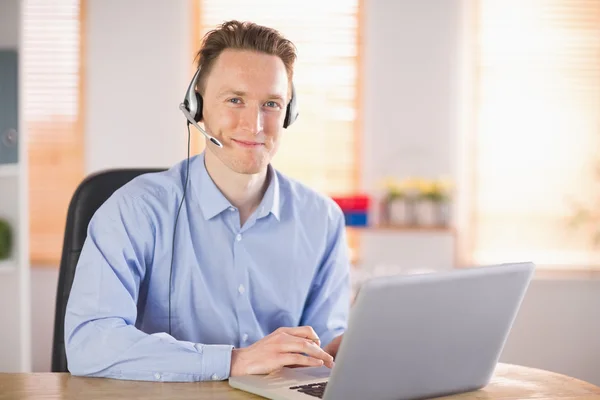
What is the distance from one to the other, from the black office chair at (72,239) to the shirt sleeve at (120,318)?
0.14m

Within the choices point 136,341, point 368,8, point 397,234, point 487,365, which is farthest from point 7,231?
point 487,365

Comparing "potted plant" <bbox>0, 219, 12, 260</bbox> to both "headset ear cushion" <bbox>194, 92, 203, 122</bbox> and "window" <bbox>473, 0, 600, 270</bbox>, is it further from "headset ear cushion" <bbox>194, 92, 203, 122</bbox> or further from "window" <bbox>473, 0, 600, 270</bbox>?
"window" <bbox>473, 0, 600, 270</bbox>

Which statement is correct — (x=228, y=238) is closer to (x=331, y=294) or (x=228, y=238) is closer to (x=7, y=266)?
(x=331, y=294)

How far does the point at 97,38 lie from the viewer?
14.0 ft

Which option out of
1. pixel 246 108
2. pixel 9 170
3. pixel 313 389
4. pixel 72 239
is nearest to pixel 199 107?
→ pixel 246 108

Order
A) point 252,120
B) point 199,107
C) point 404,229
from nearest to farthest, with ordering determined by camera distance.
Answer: point 252,120 < point 199,107 < point 404,229

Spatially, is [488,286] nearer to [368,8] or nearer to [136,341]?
[136,341]

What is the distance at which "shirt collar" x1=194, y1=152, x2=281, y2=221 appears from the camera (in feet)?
6.04

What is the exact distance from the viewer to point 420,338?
1.23 metres

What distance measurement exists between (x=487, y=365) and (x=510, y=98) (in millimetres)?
3104

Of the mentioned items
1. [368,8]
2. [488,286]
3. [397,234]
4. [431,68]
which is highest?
[368,8]

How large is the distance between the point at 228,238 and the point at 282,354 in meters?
0.46

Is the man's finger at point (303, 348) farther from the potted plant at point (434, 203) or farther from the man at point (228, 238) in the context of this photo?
the potted plant at point (434, 203)

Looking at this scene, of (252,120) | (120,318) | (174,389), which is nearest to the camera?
(174,389)
